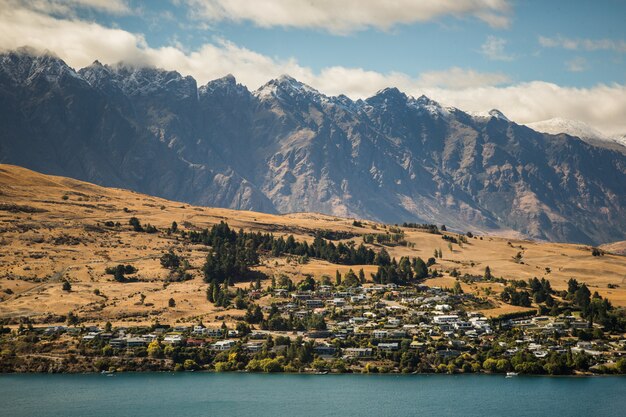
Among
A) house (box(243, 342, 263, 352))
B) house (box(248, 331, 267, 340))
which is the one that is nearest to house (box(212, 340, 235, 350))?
house (box(243, 342, 263, 352))

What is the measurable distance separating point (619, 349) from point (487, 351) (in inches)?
1022

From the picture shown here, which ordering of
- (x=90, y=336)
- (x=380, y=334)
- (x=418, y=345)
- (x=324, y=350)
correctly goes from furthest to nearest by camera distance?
(x=380, y=334)
(x=90, y=336)
(x=418, y=345)
(x=324, y=350)

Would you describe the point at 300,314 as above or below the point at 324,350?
above

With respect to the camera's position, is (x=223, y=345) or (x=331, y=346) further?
(x=331, y=346)

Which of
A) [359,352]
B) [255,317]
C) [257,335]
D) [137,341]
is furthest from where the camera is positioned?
[255,317]

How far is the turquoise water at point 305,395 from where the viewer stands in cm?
12638

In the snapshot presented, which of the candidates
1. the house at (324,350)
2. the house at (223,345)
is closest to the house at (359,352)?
the house at (324,350)

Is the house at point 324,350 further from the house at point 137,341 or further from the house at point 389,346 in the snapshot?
the house at point 137,341

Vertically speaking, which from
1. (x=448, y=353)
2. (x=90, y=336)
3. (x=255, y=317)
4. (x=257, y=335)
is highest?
(x=255, y=317)

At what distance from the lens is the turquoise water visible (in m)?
126

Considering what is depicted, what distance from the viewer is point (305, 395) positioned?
5399 inches

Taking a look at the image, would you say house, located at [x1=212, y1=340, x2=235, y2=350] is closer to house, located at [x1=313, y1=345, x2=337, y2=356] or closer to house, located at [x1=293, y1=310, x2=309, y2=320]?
house, located at [x1=313, y1=345, x2=337, y2=356]

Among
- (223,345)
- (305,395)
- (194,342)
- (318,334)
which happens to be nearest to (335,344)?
(318,334)

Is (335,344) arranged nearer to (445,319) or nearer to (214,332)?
(214,332)
